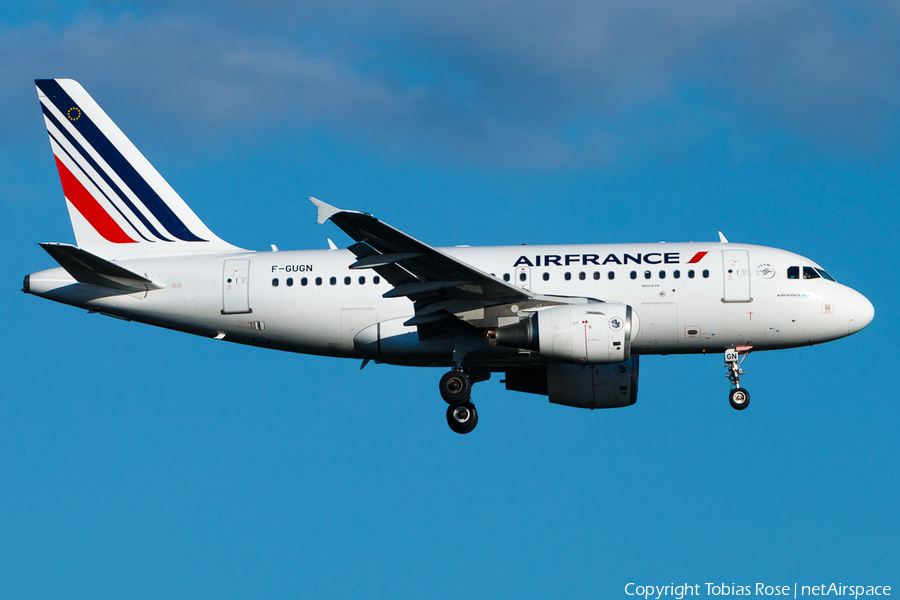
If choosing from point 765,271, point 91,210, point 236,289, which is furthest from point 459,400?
point 91,210

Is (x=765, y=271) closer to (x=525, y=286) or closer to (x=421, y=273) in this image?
(x=525, y=286)

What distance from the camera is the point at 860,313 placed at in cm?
3175

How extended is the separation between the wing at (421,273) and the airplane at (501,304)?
60mm

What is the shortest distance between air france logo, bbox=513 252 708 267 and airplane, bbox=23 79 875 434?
1.7 inches

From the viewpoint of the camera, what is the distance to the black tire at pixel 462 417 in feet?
106

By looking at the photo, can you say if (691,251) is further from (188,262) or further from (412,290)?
(188,262)

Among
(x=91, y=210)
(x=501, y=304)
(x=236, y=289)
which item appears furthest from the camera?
(x=91, y=210)

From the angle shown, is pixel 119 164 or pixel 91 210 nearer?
pixel 91 210

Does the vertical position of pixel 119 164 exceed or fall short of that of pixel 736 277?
it exceeds it

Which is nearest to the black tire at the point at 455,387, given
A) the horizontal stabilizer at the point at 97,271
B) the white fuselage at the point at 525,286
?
the white fuselage at the point at 525,286

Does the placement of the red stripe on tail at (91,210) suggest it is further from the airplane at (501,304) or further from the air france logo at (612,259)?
the air france logo at (612,259)

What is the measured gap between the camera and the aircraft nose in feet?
104

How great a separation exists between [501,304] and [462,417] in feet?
13.3

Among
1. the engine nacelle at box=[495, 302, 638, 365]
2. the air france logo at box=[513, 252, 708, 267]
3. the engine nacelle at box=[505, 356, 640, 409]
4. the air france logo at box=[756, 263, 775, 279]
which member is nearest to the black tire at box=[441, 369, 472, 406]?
the engine nacelle at box=[495, 302, 638, 365]
